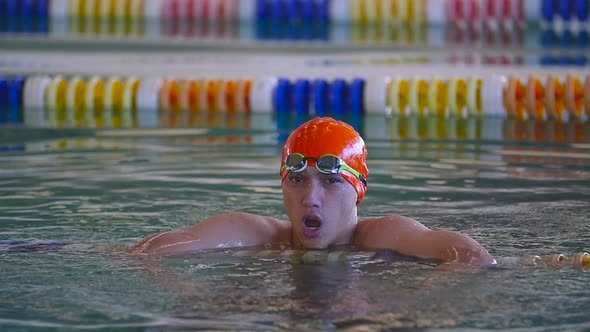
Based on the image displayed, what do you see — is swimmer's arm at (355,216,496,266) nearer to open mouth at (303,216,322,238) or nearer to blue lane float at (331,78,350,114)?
open mouth at (303,216,322,238)

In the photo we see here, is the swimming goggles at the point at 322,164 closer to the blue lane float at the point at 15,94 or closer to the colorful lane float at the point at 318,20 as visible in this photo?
the blue lane float at the point at 15,94

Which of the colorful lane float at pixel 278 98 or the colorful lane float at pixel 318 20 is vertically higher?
the colorful lane float at pixel 318 20

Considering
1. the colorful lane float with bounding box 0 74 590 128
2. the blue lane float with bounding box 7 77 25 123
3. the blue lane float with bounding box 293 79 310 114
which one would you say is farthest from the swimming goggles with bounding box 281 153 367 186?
the blue lane float with bounding box 7 77 25 123

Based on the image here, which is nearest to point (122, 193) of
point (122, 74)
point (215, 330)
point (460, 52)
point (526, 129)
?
point (215, 330)

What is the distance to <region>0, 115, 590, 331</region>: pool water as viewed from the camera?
3.06m

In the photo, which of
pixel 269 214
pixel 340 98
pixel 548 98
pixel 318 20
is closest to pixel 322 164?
pixel 269 214

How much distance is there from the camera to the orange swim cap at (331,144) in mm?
3672

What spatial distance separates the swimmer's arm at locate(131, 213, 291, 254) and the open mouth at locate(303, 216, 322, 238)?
248 millimetres

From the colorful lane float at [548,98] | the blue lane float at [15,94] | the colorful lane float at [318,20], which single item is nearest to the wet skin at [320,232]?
the colorful lane float at [548,98]

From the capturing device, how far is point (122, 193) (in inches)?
204

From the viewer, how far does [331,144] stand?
3701 mm

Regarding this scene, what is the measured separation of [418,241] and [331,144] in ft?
1.39

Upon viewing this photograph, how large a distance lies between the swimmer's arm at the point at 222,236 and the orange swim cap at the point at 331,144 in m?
0.22

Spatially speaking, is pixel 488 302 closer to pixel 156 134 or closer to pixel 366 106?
pixel 156 134
